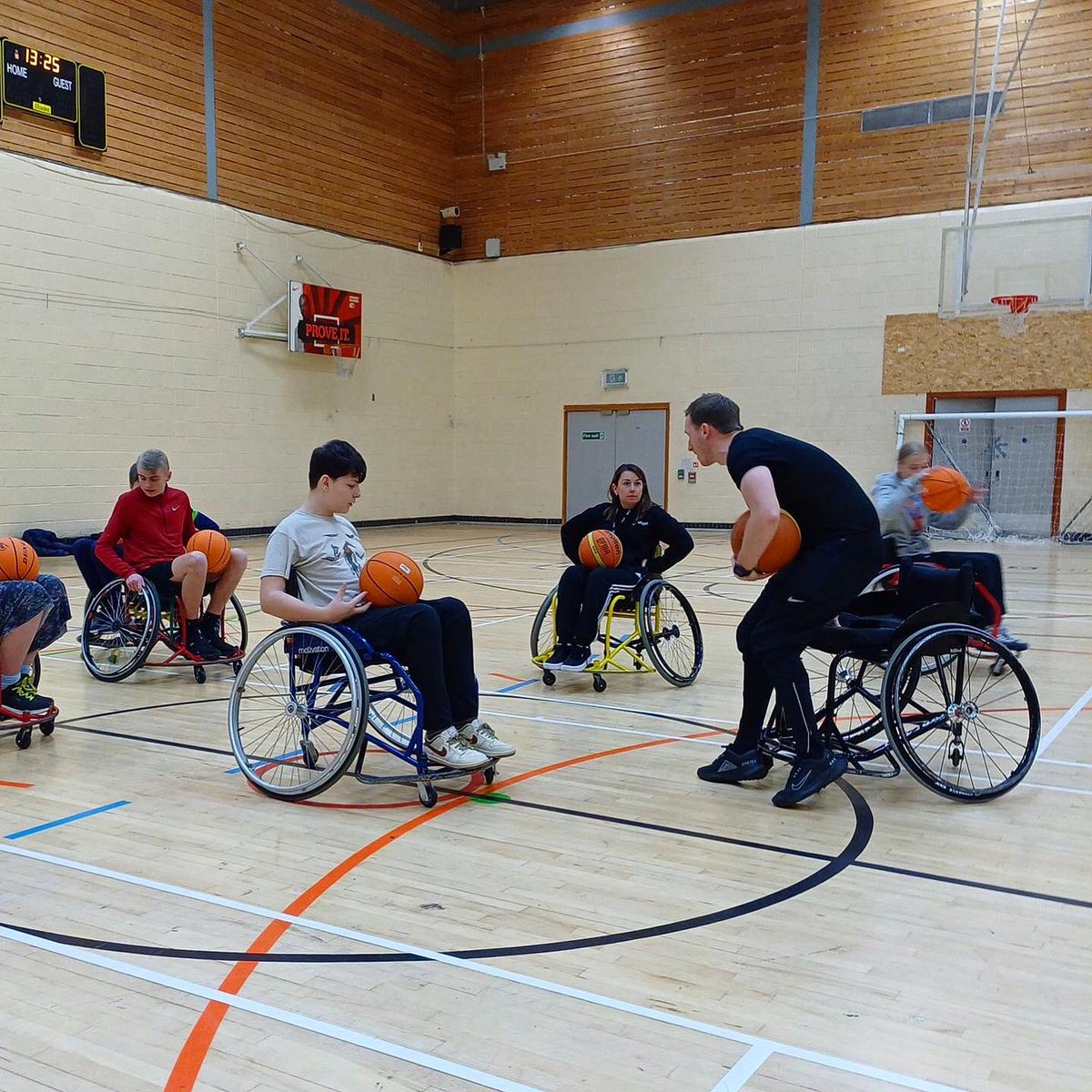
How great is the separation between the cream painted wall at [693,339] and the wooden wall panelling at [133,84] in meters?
4.87

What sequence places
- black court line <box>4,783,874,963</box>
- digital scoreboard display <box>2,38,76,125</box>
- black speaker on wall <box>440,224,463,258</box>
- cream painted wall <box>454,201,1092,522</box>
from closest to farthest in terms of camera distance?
black court line <box>4,783,874,963</box>, digital scoreboard display <box>2,38,76,125</box>, cream painted wall <box>454,201,1092,522</box>, black speaker on wall <box>440,224,463,258</box>

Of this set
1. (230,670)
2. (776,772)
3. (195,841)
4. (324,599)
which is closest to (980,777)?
(776,772)

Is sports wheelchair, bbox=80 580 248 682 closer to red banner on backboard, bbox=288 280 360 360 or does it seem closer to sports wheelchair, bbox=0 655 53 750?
sports wheelchair, bbox=0 655 53 750

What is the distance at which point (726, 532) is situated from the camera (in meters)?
14.0

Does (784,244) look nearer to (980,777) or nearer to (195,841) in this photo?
(980,777)

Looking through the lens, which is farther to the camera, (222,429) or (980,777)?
(222,429)

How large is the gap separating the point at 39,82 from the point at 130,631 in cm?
741

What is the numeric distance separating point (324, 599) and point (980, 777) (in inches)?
83.6

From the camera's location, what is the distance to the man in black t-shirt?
306 centimetres

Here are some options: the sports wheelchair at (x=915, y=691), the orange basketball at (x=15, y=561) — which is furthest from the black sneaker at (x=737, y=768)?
the orange basketball at (x=15, y=561)

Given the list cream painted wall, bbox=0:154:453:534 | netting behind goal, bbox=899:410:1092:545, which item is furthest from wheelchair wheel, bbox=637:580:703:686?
netting behind goal, bbox=899:410:1092:545

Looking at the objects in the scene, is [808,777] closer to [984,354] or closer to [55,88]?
[55,88]

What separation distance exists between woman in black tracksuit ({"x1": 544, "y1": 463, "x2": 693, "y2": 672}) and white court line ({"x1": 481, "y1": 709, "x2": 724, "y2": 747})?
484mm

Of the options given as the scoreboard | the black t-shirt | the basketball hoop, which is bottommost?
the black t-shirt
